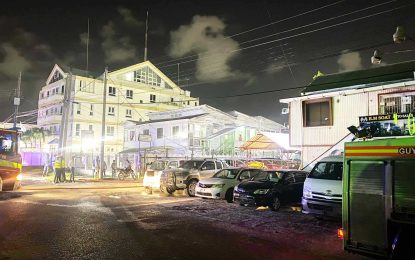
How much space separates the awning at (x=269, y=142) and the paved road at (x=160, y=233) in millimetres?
13803

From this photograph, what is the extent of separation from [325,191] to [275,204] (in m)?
3.15

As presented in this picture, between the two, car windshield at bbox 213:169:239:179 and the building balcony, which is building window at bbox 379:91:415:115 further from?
the building balcony

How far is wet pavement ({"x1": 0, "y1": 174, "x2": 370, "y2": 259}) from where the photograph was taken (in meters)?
7.04

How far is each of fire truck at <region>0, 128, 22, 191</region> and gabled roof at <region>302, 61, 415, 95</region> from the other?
16.0 m

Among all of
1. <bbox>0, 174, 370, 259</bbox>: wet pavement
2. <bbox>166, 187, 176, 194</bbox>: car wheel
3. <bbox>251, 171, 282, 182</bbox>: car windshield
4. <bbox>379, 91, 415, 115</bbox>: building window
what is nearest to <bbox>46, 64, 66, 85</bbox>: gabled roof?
<bbox>166, 187, 176, 194</bbox>: car wheel

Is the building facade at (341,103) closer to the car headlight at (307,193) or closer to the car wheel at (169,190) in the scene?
the car headlight at (307,193)

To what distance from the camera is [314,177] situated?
433 inches

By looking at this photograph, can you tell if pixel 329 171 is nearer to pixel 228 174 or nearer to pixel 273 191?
pixel 273 191

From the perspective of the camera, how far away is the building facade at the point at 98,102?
154 ft

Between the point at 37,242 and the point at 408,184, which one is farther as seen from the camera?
the point at 37,242

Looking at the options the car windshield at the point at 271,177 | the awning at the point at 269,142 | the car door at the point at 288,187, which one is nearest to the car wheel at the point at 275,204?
the car door at the point at 288,187

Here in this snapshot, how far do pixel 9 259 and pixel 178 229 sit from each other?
4091mm

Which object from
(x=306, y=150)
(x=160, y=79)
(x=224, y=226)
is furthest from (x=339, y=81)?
(x=160, y=79)

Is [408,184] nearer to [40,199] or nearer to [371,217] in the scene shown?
[371,217]
